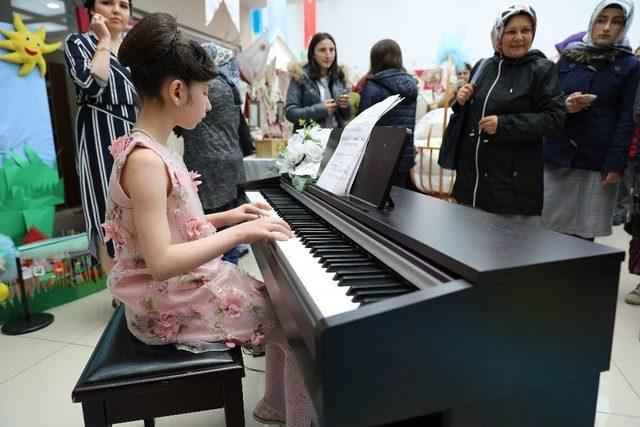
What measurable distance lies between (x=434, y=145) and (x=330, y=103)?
145 cm

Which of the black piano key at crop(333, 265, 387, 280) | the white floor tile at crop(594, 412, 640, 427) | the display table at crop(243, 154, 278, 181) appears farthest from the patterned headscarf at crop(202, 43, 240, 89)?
the white floor tile at crop(594, 412, 640, 427)

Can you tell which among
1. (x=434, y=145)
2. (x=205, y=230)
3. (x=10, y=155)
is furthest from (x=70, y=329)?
(x=434, y=145)

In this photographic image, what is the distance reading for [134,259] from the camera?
1.08 m

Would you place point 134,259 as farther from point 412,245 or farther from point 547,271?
point 547,271

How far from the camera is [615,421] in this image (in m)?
1.52

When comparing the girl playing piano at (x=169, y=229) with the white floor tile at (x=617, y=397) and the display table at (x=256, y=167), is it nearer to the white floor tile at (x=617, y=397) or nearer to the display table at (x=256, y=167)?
the white floor tile at (x=617, y=397)

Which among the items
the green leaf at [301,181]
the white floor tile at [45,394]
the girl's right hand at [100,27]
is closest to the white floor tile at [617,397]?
the green leaf at [301,181]

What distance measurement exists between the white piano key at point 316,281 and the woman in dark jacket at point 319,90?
1.86m

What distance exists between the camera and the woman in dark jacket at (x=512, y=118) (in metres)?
1.84

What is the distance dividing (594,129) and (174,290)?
2335 millimetres

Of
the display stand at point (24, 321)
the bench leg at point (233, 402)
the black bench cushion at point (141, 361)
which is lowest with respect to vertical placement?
the display stand at point (24, 321)

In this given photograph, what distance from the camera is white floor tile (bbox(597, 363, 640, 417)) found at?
1581 mm

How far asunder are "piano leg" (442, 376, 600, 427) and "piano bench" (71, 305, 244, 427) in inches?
20.4

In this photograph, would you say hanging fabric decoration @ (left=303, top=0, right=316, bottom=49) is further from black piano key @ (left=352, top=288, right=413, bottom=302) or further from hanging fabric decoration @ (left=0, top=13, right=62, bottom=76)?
black piano key @ (left=352, top=288, right=413, bottom=302)
